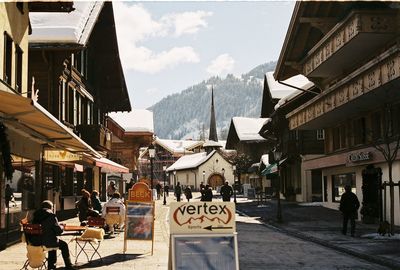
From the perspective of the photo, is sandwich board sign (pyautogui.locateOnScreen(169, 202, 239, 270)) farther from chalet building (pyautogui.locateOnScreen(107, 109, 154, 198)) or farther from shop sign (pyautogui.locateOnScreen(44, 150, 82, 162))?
chalet building (pyautogui.locateOnScreen(107, 109, 154, 198))

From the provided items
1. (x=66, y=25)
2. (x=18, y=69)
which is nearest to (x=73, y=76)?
(x=66, y=25)

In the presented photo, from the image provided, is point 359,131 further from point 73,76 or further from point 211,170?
point 211,170

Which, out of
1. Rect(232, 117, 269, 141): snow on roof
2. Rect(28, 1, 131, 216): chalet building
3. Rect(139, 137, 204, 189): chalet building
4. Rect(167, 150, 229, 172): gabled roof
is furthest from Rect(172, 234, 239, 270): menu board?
Rect(139, 137, 204, 189): chalet building

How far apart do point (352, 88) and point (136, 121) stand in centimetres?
4206

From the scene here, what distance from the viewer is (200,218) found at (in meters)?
7.41

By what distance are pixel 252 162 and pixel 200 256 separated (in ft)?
224

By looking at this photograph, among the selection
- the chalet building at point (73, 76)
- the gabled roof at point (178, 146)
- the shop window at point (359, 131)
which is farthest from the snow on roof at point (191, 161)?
the shop window at point (359, 131)

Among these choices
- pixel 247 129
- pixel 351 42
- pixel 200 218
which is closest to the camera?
pixel 200 218

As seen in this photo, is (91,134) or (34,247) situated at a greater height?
(91,134)

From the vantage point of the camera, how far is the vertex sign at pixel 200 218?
7.32 m

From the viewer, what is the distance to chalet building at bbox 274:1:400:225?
21266mm

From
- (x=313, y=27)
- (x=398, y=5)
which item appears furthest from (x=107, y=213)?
(x=313, y=27)

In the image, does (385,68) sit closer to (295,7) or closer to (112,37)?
(295,7)

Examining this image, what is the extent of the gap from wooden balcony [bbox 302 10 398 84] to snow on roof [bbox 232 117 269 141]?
4484cm
